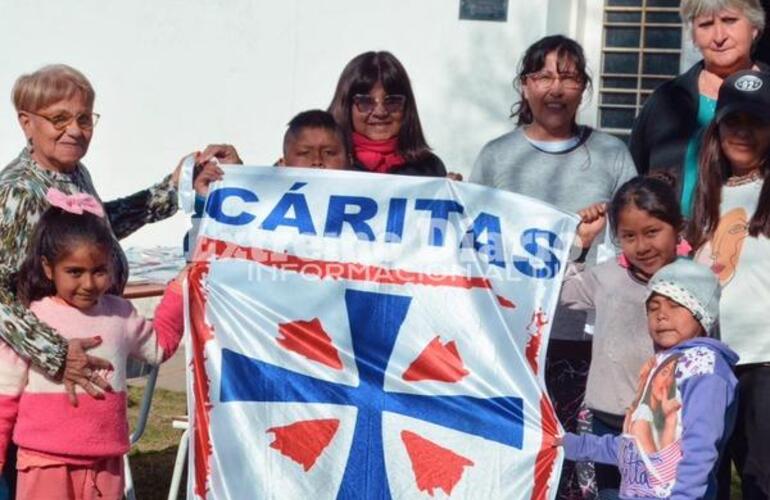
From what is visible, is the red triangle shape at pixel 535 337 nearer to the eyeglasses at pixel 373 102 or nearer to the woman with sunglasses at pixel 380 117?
the woman with sunglasses at pixel 380 117

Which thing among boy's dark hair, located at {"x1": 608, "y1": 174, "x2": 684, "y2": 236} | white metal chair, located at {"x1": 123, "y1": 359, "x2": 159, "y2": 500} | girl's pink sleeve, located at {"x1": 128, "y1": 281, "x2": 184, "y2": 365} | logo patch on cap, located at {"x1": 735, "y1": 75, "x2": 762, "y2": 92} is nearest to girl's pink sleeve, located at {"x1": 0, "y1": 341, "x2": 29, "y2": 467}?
girl's pink sleeve, located at {"x1": 128, "y1": 281, "x2": 184, "y2": 365}

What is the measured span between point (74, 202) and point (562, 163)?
1.57 metres

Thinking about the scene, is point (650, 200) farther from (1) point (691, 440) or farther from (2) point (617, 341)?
(1) point (691, 440)

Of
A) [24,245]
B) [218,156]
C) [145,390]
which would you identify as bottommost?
[145,390]

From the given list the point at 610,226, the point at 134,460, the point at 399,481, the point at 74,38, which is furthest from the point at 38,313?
the point at 74,38

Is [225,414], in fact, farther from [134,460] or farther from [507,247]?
[134,460]

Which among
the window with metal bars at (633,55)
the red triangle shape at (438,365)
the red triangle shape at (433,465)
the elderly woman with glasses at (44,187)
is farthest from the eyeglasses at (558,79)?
the window with metal bars at (633,55)

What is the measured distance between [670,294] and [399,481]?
0.93 meters

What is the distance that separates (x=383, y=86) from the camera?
15.9 feet

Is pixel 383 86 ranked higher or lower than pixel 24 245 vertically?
higher

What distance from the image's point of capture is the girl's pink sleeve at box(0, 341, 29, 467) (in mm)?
4020

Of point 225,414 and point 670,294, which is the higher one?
point 670,294

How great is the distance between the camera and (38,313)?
4059 mm

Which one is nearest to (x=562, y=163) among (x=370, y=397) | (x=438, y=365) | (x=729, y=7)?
(x=729, y=7)
